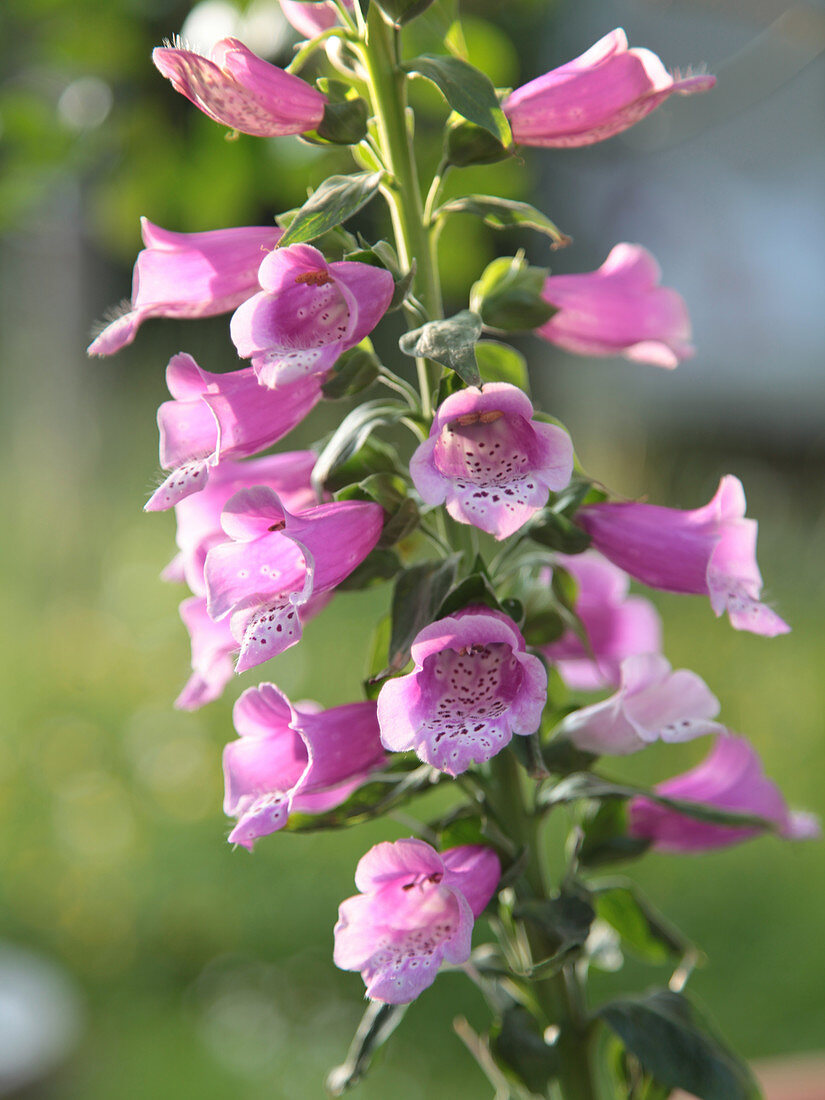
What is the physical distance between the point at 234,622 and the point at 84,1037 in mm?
1591

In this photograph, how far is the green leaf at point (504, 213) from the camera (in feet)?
1.83

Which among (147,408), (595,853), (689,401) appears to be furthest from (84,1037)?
(689,401)

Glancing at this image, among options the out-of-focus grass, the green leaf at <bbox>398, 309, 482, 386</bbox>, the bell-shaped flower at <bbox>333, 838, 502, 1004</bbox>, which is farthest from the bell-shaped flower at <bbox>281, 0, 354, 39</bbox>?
the out-of-focus grass

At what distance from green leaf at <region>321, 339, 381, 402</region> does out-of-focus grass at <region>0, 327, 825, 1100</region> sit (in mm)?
1428

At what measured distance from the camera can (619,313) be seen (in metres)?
0.64

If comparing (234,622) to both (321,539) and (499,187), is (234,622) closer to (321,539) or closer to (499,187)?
(321,539)

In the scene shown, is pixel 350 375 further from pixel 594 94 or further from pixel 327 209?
pixel 594 94

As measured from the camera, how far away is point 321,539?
1.71 ft

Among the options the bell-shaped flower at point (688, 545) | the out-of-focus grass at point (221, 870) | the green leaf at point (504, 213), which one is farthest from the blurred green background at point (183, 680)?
the bell-shaped flower at point (688, 545)

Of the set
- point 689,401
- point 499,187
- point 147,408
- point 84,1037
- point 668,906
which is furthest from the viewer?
point 689,401

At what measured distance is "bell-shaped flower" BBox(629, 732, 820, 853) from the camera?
0.67m

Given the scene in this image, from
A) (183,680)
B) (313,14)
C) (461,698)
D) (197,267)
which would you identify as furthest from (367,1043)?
(183,680)

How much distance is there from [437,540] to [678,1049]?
313 millimetres

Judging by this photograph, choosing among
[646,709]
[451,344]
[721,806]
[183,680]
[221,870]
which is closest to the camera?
[451,344]
